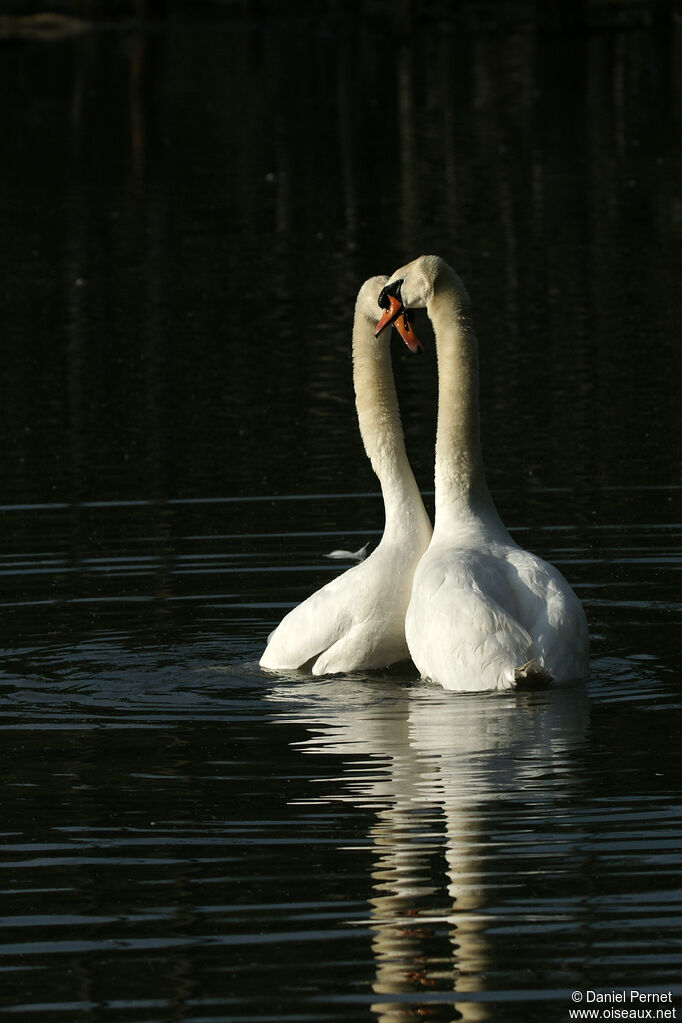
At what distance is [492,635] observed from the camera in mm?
8328

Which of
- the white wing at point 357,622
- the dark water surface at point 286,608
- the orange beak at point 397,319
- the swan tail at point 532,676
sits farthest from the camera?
the orange beak at point 397,319

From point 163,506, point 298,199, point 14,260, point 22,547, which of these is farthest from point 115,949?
point 298,199

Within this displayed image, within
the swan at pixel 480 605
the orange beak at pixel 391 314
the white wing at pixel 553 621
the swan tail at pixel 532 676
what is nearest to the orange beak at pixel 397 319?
the orange beak at pixel 391 314

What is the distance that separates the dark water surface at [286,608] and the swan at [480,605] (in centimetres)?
16

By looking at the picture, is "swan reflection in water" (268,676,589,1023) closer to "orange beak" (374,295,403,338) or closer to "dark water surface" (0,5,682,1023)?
"dark water surface" (0,5,682,1023)

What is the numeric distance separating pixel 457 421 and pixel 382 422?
408 mm

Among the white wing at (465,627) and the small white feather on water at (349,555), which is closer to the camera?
the white wing at (465,627)

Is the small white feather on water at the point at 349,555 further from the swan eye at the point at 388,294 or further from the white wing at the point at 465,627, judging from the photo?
the white wing at the point at 465,627

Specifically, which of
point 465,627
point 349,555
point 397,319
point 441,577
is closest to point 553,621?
point 465,627

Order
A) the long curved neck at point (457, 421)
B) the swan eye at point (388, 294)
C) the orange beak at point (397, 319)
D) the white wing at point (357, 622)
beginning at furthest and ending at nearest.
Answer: the swan eye at point (388, 294)
the orange beak at point (397, 319)
the long curved neck at point (457, 421)
the white wing at point (357, 622)

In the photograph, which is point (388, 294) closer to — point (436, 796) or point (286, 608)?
point (286, 608)

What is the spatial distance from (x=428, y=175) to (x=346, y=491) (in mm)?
19814

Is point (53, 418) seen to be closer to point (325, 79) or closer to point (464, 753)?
point (464, 753)

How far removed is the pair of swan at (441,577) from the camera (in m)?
8.39
